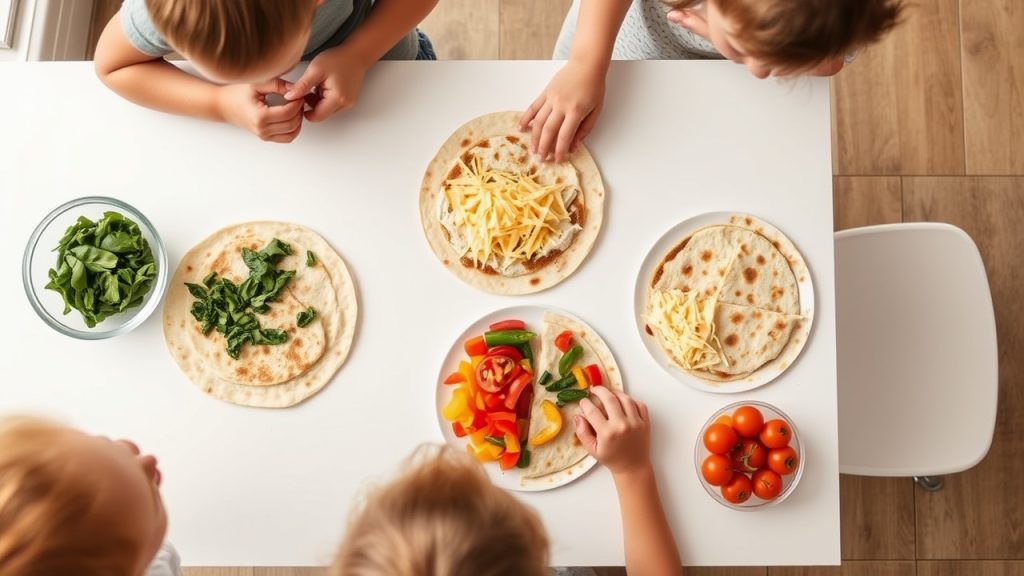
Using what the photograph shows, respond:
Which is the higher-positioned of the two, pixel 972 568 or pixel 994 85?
pixel 994 85

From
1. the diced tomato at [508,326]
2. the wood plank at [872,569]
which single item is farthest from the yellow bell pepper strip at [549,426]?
the wood plank at [872,569]

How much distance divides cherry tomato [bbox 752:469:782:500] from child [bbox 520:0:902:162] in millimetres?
706

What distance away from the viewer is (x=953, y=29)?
2396 mm

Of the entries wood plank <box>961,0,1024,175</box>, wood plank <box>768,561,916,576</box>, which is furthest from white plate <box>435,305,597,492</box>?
wood plank <box>961,0,1024,175</box>

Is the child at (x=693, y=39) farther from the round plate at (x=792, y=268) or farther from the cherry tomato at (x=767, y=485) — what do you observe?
the cherry tomato at (x=767, y=485)

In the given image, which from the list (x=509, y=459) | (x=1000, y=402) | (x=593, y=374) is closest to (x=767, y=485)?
(x=593, y=374)

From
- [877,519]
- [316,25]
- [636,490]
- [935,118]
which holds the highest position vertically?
[935,118]

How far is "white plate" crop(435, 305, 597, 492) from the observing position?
1354 millimetres

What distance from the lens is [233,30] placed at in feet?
3.55

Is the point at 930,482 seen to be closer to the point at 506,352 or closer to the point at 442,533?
the point at 506,352

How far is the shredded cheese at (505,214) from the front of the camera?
1362 millimetres

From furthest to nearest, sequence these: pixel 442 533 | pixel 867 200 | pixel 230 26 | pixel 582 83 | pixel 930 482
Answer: pixel 867 200
pixel 930 482
pixel 582 83
pixel 230 26
pixel 442 533

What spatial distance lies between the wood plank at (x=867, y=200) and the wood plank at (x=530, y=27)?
3.50ft

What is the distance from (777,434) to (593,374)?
0.35 metres
